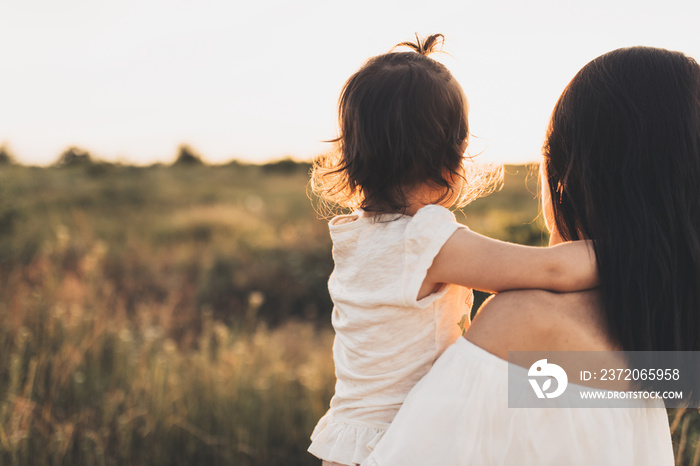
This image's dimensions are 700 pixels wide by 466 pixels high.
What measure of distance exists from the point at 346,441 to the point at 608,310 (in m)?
0.80

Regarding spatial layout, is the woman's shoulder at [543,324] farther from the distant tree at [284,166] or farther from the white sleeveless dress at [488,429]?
the distant tree at [284,166]

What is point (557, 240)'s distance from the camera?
1.68 m

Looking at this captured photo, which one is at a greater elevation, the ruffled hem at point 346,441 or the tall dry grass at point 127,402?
the ruffled hem at point 346,441

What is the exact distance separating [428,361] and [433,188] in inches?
20.1

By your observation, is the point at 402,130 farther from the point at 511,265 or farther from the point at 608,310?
the point at 608,310

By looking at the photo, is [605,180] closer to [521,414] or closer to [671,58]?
[671,58]

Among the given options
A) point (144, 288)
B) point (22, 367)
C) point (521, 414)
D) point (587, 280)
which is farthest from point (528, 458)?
point (144, 288)

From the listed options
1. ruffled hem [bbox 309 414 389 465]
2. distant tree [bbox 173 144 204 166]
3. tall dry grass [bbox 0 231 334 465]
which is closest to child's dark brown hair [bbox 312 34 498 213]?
ruffled hem [bbox 309 414 389 465]

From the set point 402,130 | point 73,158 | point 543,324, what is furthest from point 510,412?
point 73,158

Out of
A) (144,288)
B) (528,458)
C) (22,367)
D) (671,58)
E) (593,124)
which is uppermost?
(671,58)

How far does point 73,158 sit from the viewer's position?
2348cm

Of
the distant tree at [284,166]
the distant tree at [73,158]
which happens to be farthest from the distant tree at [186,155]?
the distant tree at [73,158]

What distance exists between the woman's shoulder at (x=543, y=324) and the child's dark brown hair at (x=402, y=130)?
1.44 ft

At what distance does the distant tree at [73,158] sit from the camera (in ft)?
74.5
